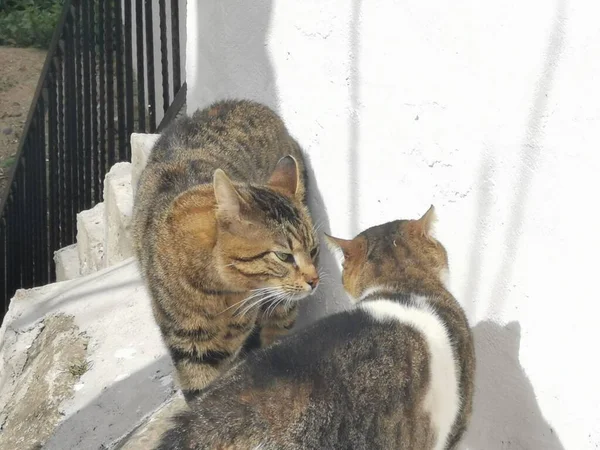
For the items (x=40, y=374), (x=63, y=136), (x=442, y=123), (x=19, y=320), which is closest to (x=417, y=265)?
(x=442, y=123)

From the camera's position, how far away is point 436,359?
8.64 feet

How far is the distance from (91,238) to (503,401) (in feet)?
12.7

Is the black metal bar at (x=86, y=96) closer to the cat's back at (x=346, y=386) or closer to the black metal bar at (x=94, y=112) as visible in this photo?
the black metal bar at (x=94, y=112)

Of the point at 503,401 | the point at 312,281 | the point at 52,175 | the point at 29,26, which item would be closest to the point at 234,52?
the point at 312,281

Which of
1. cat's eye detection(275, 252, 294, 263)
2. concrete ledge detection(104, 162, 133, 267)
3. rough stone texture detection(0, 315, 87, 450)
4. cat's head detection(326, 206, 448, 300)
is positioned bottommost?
rough stone texture detection(0, 315, 87, 450)

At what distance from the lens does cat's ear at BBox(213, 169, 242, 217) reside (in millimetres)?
3016

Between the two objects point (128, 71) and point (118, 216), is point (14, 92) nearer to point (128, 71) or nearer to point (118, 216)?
point (128, 71)

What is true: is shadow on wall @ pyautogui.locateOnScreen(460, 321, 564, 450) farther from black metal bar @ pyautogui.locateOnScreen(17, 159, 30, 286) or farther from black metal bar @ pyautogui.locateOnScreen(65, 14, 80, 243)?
black metal bar @ pyautogui.locateOnScreen(17, 159, 30, 286)

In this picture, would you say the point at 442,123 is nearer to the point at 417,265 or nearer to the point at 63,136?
the point at 417,265

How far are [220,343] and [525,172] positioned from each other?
4.70ft

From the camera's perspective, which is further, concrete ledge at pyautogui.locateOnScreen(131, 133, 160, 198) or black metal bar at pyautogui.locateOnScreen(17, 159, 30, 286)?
black metal bar at pyautogui.locateOnScreen(17, 159, 30, 286)

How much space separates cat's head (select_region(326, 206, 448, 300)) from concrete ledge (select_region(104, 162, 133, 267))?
2.45 m

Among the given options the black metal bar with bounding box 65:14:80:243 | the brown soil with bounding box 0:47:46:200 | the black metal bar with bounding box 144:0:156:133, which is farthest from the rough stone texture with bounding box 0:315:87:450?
the brown soil with bounding box 0:47:46:200

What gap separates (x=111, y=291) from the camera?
190 inches
